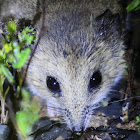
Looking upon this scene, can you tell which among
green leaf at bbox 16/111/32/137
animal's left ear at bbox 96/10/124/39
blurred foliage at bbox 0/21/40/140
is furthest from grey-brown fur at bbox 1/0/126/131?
green leaf at bbox 16/111/32/137

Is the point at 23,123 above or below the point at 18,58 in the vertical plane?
below

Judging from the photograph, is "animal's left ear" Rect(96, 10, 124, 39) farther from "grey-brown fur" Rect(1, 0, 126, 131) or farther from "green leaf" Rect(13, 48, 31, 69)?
"green leaf" Rect(13, 48, 31, 69)

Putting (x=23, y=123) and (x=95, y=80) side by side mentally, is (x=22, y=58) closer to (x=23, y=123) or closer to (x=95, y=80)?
(x=23, y=123)

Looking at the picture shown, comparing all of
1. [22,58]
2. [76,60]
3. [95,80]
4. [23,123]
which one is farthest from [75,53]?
[23,123]

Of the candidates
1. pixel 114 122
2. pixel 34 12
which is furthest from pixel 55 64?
pixel 114 122

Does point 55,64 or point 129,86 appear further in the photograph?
point 129,86

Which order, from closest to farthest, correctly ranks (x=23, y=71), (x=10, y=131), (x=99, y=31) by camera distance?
(x=10, y=131) → (x=99, y=31) → (x=23, y=71)

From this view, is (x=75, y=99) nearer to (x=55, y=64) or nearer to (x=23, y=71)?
(x=55, y=64)
